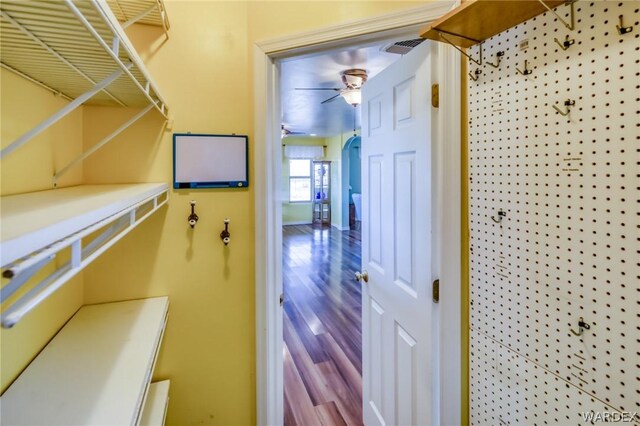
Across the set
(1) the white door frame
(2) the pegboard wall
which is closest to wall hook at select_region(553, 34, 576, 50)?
(2) the pegboard wall

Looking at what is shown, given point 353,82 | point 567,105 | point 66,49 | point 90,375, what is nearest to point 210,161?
point 66,49

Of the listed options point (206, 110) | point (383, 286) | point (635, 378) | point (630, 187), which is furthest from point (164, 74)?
point (635, 378)

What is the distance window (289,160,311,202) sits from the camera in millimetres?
9172

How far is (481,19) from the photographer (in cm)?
84

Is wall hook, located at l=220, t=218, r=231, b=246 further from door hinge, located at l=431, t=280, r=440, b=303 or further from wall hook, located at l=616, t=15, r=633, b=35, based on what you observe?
wall hook, located at l=616, t=15, r=633, b=35

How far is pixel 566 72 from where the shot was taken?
2.47ft

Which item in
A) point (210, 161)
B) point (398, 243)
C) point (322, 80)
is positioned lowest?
point (398, 243)

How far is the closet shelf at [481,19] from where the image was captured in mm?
773

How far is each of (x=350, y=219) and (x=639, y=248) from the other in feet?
28.1

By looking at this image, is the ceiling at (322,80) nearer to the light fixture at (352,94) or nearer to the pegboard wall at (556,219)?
the light fixture at (352,94)

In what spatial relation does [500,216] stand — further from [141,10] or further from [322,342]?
[322,342]

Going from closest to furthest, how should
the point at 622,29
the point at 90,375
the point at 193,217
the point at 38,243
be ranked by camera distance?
1. the point at 38,243
2. the point at 622,29
3. the point at 90,375
4. the point at 193,217

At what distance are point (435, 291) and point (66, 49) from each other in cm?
A: 134

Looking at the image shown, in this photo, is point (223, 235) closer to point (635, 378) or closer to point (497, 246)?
point (497, 246)
